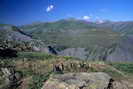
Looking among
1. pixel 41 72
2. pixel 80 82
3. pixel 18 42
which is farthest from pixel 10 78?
pixel 18 42

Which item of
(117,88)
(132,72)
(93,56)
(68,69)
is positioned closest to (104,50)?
(93,56)

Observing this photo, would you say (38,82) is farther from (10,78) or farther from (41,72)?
(41,72)

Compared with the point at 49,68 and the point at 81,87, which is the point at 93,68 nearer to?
the point at 49,68

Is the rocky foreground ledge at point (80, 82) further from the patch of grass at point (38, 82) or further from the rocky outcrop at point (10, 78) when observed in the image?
the rocky outcrop at point (10, 78)

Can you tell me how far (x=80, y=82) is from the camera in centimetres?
1802

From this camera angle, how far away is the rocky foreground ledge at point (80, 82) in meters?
17.4

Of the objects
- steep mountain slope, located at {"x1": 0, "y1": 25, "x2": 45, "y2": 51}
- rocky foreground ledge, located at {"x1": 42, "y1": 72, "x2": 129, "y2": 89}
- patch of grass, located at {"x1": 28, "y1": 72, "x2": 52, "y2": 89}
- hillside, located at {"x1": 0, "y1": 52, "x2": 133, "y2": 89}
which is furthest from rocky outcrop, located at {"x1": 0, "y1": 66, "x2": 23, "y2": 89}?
steep mountain slope, located at {"x1": 0, "y1": 25, "x2": 45, "y2": 51}

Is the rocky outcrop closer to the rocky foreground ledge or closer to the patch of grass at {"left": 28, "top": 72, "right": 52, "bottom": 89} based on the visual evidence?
the patch of grass at {"left": 28, "top": 72, "right": 52, "bottom": 89}

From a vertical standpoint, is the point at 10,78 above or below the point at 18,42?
below

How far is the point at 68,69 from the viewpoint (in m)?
26.9

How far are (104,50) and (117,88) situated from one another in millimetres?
63255

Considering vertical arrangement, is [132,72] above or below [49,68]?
below

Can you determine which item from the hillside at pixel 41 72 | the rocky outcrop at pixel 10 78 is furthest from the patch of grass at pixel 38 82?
the rocky outcrop at pixel 10 78

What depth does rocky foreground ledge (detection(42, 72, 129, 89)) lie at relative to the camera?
17422mm
